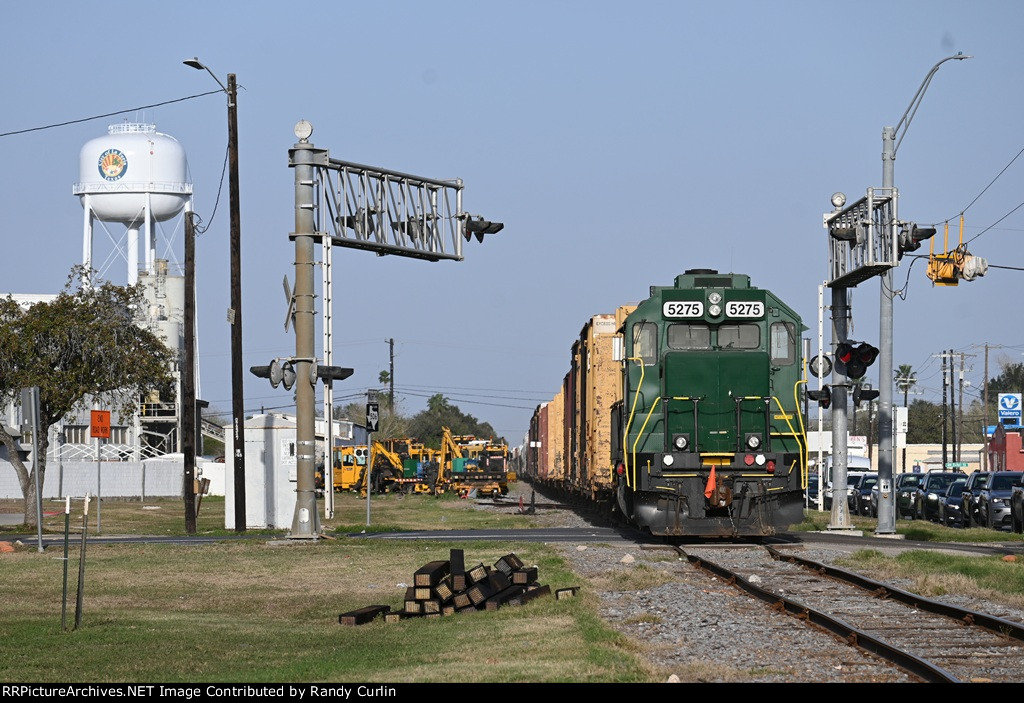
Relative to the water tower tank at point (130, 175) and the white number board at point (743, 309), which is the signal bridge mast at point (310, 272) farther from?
the water tower tank at point (130, 175)

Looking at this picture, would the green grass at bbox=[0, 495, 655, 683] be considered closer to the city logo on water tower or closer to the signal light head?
the signal light head

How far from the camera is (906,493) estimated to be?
40.9m

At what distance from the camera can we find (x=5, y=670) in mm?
10242

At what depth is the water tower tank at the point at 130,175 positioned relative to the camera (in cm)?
8225

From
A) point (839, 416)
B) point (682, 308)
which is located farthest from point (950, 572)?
point (839, 416)

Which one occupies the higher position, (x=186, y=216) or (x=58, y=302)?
(x=186, y=216)

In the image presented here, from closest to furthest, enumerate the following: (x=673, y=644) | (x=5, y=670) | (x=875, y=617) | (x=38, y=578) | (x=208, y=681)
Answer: (x=208, y=681) → (x=5, y=670) → (x=673, y=644) → (x=875, y=617) → (x=38, y=578)

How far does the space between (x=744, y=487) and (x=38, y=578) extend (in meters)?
10.8

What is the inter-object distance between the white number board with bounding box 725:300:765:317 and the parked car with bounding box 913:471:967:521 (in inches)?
664

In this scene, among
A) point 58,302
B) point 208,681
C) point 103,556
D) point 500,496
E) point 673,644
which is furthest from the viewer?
point 500,496

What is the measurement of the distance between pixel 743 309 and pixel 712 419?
191 cm

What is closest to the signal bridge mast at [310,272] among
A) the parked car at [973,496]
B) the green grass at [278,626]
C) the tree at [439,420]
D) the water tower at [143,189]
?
the green grass at [278,626]

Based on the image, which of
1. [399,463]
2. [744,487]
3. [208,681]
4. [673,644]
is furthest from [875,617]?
[399,463]
